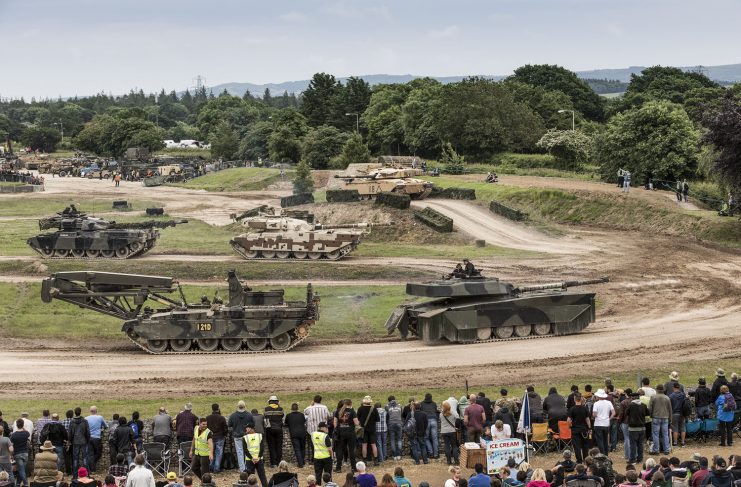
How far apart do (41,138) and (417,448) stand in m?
159

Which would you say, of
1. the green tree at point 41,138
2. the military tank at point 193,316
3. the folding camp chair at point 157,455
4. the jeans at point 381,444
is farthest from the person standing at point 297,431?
the green tree at point 41,138

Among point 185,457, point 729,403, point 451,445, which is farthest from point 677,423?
point 185,457

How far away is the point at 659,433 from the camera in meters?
22.2

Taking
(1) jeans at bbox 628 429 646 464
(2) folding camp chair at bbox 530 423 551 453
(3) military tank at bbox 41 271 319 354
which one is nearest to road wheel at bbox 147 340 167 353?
(3) military tank at bbox 41 271 319 354

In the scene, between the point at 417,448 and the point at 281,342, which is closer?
the point at 417,448

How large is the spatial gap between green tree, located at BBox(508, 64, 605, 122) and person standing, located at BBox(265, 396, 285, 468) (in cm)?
10990

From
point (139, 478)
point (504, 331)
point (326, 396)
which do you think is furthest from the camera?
point (504, 331)

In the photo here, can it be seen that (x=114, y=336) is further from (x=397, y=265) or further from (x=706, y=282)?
(x=706, y=282)

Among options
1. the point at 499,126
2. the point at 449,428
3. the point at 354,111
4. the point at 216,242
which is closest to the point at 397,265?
the point at 216,242

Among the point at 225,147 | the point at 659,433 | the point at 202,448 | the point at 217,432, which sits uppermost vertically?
the point at 225,147

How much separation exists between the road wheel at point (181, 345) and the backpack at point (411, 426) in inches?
540

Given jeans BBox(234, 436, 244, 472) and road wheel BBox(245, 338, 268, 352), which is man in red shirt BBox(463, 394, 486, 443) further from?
road wheel BBox(245, 338, 268, 352)

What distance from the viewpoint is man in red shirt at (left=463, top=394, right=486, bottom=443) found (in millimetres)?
21328

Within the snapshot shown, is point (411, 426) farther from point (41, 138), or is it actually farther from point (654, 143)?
point (41, 138)
